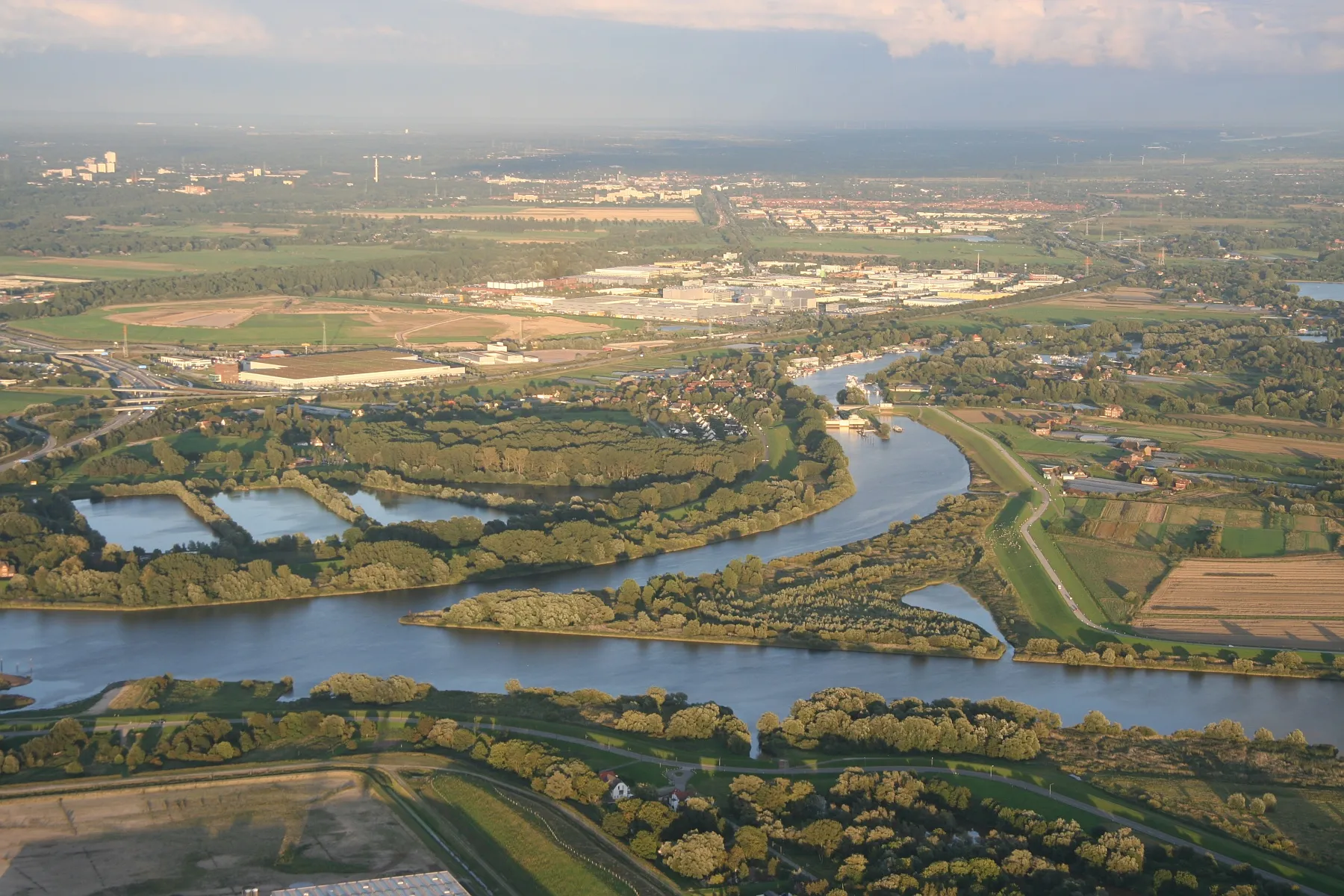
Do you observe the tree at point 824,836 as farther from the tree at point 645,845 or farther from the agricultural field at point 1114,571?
the agricultural field at point 1114,571

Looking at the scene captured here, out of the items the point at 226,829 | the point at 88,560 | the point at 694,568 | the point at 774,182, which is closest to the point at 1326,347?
the point at 694,568

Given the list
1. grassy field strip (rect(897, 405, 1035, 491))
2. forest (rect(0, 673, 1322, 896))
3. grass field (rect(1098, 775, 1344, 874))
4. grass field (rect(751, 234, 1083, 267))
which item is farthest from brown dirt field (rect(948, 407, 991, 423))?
grass field (rect(751, 234, 1083, 267))

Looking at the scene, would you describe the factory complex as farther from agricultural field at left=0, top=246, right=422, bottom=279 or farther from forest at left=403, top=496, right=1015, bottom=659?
agricultural field at left=0, top=246, right=422, bottom=279

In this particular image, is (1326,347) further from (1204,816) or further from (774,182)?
(774,182)

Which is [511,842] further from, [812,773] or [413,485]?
[413,485]

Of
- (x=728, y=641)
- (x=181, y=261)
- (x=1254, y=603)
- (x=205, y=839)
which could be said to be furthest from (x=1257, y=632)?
(x=181, y=261)

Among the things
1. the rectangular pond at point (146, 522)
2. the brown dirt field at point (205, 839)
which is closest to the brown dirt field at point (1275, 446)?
the rectangular pond at point (146, 522)
